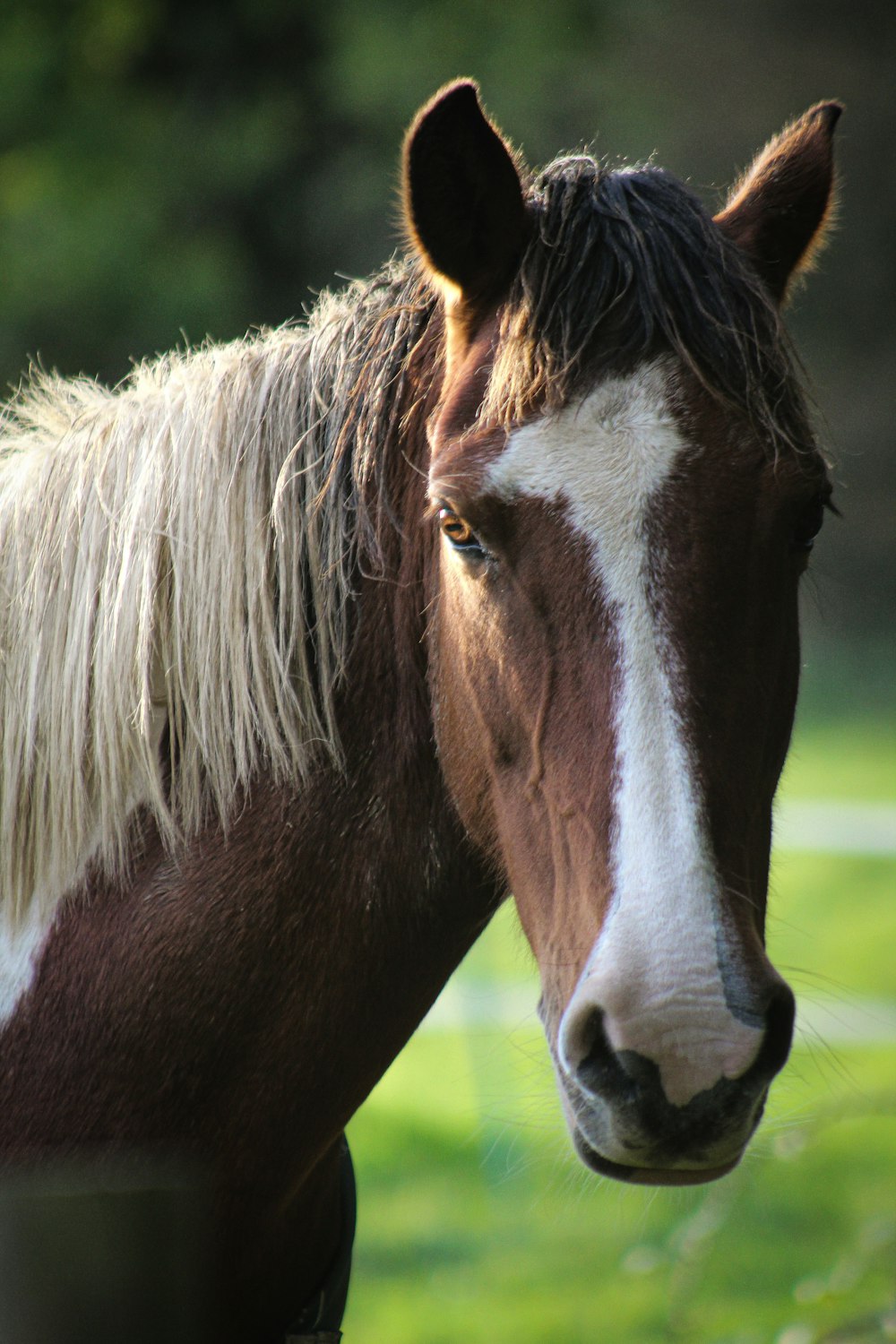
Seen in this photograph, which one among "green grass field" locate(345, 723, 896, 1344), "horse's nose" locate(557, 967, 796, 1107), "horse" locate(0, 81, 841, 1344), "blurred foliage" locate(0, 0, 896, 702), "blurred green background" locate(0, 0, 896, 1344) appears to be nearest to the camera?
"horse's nose" locate(557, 967, 796, 1107)

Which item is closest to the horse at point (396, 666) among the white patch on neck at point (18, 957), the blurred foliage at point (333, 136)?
the white patch on neck at point (18, 957)

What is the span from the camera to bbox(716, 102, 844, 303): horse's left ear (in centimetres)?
166

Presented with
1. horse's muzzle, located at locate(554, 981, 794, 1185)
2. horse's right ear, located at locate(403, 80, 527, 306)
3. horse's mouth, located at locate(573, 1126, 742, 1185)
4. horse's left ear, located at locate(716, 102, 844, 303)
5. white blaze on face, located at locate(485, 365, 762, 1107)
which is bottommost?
horse's mouth, located at locate(573, 1126, 742, 1185)

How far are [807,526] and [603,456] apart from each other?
0.28m

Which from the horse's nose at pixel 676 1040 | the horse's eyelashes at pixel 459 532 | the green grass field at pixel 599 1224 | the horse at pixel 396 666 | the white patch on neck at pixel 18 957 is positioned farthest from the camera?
the green grass field at pixel 599 1224

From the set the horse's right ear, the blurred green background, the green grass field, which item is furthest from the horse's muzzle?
the blurred green background

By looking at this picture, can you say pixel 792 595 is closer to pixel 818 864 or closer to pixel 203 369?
pixel 203 369

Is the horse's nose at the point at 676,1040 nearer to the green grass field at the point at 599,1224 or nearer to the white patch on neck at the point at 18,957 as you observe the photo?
the white patch on neck at the point at 18,957

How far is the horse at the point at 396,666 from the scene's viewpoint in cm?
134

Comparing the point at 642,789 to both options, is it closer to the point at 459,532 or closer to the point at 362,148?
the point at 459,532

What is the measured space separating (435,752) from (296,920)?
0.27m

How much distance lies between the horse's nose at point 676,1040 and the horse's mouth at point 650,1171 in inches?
3.1

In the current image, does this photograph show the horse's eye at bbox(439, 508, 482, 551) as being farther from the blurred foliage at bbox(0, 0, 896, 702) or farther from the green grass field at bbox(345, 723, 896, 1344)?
the blurred foliage at bbox(0, 0, 896, 702)

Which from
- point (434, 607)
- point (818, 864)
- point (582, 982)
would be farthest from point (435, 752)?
point (818, 864)
